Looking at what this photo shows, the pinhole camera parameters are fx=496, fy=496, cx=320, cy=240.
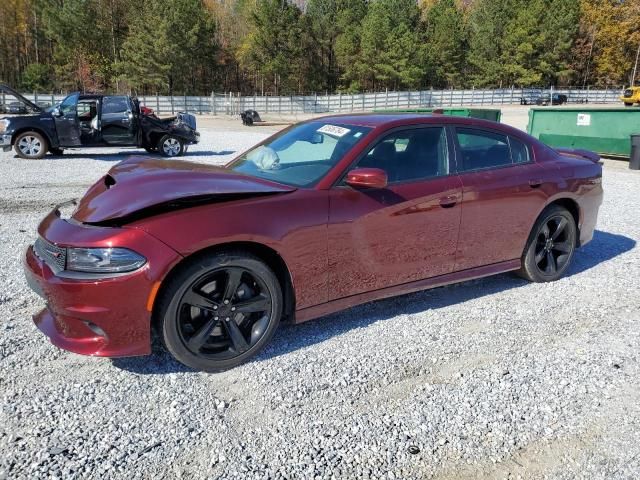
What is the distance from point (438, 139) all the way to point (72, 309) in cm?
281

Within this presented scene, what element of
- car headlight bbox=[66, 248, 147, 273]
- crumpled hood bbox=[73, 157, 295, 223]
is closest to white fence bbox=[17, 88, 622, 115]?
crumpled hood bbox=[73, 157, 295, 223]

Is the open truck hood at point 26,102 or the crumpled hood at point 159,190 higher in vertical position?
the open truck hood at point 26,102

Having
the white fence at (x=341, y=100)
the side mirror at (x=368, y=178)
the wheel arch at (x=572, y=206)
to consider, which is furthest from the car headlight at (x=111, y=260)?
the white fence at (x=341, y=100)

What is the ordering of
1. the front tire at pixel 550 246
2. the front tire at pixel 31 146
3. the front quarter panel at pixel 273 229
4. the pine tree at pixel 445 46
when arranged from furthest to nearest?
the pine tree at pixel 445 46 → the front tire at pixel 31 146 → the front tire at pixel 550 246 → the front quarter panel at pixel 273 229

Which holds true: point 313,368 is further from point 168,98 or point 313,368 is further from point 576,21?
point 576,21

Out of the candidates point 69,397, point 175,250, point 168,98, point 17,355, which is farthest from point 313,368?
point 168,98

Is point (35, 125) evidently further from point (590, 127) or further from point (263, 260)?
point (590, 127)

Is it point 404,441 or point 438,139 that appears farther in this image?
point 438,139

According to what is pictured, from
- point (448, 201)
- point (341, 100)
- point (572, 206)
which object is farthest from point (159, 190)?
point (341, 100)

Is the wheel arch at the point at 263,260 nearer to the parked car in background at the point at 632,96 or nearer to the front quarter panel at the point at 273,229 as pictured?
the front quarter panel at the point at 273,229

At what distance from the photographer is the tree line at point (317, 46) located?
2511 inches

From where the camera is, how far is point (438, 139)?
12.7 ft

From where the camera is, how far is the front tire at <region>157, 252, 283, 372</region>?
2799 millimetres

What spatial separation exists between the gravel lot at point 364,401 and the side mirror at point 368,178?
3.58 feet
